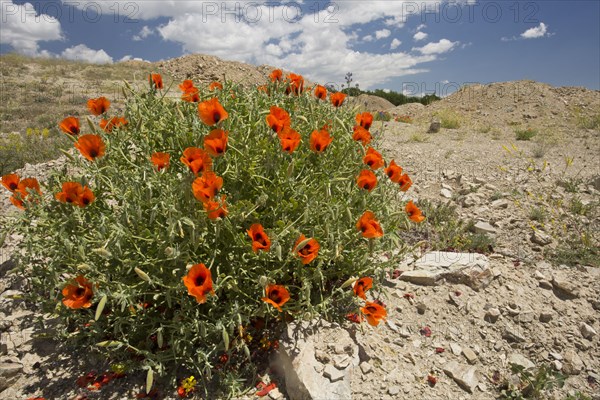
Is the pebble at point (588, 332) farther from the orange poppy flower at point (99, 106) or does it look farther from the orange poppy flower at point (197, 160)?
the orange poppy flower at point (99, 106)

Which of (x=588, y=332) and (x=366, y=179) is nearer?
(x=366, y=179)

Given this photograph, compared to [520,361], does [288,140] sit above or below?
above

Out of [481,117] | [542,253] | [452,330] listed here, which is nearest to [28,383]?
[452,330]

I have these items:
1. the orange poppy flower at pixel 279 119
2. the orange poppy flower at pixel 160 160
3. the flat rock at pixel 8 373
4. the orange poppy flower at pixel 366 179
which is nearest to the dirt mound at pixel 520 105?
the orange poppy flower at pixel 366 179

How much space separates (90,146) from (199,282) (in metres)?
1.00

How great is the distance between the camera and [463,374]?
2.31m

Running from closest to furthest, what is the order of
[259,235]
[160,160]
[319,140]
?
[259,235] → [160,160] → [319,140]

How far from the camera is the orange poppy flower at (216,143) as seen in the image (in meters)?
1.93

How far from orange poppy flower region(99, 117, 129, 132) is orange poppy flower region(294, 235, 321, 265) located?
4.48 ft

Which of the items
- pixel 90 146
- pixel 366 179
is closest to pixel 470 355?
pixel 366 179

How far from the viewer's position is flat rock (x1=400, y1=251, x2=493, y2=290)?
2926 mm

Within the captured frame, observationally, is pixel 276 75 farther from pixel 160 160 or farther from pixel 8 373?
pixel 8 373

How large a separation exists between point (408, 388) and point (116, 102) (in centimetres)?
1130

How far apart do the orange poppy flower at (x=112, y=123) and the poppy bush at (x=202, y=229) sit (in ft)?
0.07
